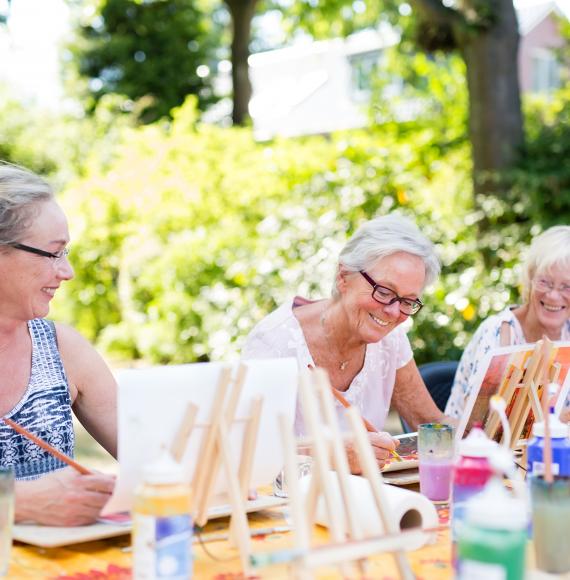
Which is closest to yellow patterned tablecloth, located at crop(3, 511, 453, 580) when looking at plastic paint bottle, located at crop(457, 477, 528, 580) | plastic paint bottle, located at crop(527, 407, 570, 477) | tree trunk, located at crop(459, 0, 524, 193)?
plastic paint bottle, located at crop(527, 407, 570, 477)

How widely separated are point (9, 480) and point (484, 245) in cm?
509

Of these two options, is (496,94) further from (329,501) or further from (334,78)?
(334,78)

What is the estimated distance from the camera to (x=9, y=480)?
5.40 ft

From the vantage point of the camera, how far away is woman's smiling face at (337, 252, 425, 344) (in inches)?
108

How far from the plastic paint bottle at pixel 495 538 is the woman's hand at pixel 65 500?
0.85 metres

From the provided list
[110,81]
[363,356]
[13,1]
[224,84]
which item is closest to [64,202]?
[13,1]

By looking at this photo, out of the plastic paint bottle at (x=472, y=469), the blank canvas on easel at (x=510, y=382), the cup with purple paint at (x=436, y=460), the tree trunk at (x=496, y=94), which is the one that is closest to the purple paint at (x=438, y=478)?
the cup with purple paint at (x=436, y=460)

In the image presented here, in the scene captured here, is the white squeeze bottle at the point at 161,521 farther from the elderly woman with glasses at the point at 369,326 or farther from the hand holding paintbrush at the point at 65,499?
the elderly woman with glasses at the point at 369,326

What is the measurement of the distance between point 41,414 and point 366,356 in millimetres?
1153

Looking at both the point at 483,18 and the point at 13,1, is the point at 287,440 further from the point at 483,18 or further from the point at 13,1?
the point at 483,18

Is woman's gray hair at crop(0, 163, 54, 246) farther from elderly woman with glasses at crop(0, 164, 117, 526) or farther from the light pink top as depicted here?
the light pink top

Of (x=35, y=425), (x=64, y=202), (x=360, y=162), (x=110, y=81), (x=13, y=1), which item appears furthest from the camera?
(x=110, y=81)

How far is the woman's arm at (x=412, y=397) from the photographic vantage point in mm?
3174

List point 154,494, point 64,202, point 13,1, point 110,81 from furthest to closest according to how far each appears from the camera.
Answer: point 110,81 < point 64,202 < point 13,1 < point 154,494
